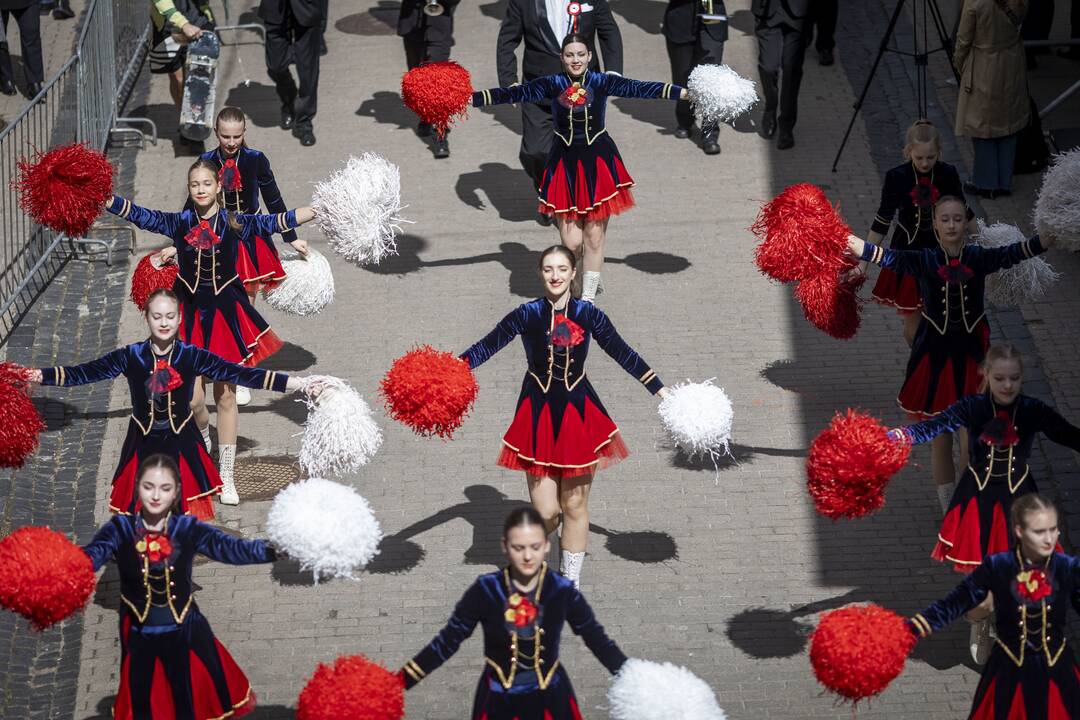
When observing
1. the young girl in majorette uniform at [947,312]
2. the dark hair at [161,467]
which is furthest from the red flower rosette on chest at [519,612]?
the young girl in majorette uniform at [947,312]

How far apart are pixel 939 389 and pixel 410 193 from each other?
20.0 ft

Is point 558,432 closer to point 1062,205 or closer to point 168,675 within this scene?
point 168,675

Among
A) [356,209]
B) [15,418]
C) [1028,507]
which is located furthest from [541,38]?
[1028,507]

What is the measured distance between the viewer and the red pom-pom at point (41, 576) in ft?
20.0

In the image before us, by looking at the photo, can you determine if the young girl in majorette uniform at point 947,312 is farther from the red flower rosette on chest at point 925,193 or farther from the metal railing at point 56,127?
the metal railing at point 56,127

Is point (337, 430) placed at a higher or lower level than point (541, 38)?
lower

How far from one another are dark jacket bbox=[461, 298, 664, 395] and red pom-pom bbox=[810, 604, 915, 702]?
2.04m

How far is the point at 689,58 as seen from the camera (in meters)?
14.2

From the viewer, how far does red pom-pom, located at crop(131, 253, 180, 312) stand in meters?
9.54

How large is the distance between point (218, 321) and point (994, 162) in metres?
6.73

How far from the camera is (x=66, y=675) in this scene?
25.8ft

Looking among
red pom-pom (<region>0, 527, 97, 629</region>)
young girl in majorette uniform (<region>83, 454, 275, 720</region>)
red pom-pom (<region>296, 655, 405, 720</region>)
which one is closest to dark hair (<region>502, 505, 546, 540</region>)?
red pom-pom (<region>296, 655, 405, 720</region>)

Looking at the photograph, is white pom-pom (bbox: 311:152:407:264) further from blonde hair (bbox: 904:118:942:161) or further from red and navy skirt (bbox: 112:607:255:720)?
red and navy skirt (bbox: 112:607:255:720)

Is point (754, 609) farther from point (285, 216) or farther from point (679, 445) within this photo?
point (285, 216)
